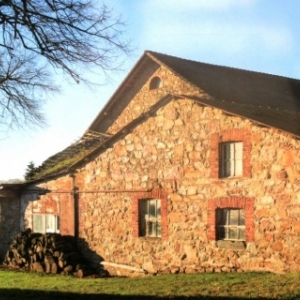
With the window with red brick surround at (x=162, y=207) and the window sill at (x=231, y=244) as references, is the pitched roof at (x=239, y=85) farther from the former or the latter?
the window sill at (x=231, y=244)

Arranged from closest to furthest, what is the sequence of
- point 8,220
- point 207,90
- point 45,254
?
point 45,254 < point 207,90 < point 8,220

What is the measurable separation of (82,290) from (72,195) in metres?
6.84

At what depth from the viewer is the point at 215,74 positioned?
26109mm

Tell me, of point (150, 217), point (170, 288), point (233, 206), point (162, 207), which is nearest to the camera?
point (170, 288)

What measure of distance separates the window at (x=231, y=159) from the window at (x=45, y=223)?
7.84 metres

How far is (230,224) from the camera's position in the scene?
17.0 metres

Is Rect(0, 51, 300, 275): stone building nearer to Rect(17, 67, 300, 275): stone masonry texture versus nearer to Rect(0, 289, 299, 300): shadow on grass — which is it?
Rect(17, 67, 300, 275): stone masonry texture

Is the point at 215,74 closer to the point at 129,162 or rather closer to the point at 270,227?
the point at 129,162

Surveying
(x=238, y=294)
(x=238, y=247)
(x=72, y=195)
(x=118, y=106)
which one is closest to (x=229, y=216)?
(x=238, y=247)

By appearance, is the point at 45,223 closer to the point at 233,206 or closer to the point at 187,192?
the point at 187,192

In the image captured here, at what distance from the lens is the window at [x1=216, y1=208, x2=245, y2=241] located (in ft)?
55.0

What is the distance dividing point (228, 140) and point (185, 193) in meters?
2.31

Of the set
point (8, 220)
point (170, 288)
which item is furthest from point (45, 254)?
point (170, 288)

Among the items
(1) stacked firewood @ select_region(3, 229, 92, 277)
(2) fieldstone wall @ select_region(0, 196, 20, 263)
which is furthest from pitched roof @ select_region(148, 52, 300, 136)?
(2) fieldstone wall @ select_region(0, 196, 20, 263)
